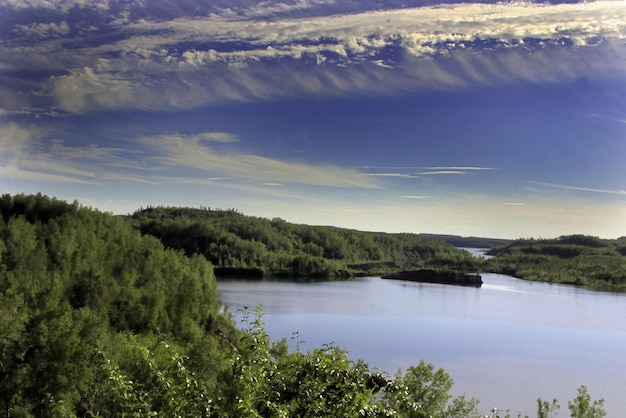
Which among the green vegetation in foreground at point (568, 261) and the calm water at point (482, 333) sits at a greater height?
the green vegetation in foreground at point (568, 261)

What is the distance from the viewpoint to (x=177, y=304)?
88.6 feet

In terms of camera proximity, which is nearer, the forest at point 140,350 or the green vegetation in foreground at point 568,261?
the forest at point 140,350

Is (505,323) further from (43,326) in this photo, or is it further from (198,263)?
(43,326)

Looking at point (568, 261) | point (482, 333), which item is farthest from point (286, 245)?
point (482, 333)

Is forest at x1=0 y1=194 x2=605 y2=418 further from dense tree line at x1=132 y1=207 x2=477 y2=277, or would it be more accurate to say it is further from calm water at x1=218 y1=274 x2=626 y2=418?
dense tree line at x1=132 y1=207 x2=477 y2=277

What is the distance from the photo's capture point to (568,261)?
8644 cm

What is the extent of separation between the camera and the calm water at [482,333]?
20.6 meters

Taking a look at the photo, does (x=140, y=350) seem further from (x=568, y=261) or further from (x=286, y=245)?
(x=568, y=261)

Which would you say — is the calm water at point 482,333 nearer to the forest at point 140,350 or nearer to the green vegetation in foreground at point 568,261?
the forest at point 140,350

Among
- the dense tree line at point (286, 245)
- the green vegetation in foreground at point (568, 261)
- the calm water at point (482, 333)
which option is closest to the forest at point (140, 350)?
the calm water at point (482, 333)

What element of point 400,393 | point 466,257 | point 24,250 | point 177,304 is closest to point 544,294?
point 466,257

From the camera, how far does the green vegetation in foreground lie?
245 ft

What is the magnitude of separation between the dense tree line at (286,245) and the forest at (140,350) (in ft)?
127

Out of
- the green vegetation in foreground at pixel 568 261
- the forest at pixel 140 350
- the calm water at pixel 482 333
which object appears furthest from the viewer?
the green vegetation in foreground at pixel 568 261
